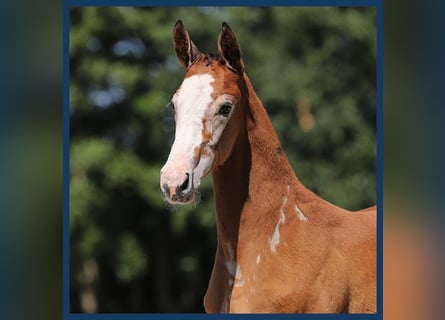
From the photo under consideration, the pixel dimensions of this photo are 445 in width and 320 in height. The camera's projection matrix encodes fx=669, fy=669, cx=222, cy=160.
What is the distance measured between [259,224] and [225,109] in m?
0.66

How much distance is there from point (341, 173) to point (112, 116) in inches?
84.4

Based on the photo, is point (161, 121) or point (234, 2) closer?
point (234, 2)

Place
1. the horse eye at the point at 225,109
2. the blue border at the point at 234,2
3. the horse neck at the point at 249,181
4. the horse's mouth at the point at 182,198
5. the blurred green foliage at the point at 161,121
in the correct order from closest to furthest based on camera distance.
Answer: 1. the horse's mouth at the point at 182,198
2. the horse eye at the point at 225,109
3. the horse neck at the point at 249,181
4. the blue border at the point at 234,2
5. the blurred green foliage at the point at 161,121

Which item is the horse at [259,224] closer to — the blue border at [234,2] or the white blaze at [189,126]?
the white blaze at [189,126]

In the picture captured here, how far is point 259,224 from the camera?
11.8 ft

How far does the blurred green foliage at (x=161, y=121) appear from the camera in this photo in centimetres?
579

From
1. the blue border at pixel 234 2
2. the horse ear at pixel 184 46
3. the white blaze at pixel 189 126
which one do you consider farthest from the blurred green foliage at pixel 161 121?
the white blaze at pixel 189 126

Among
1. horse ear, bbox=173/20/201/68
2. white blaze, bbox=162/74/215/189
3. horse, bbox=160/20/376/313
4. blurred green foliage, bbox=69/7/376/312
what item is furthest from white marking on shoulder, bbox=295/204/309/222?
blurred green foliage, bbox=69/7/376/312

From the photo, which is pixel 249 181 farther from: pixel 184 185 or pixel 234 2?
pixel 234 2

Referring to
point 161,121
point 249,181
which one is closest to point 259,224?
point 249,181

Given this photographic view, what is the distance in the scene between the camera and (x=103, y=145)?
5.92 meters

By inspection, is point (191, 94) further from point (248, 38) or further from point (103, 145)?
point (248, 38)

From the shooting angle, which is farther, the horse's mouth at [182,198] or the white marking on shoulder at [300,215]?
the white marking on shoulder at [300,215]
